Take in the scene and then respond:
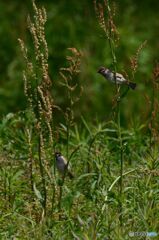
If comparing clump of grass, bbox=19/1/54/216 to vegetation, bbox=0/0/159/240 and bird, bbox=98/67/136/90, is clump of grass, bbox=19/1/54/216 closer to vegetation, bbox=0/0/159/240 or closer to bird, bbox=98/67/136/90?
vegetation, bbox=0/0/159/240

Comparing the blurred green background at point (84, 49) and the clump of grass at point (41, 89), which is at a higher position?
the blurred green background at point (84, 49)

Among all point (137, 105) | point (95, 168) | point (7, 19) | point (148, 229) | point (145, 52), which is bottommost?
point (148, 229)

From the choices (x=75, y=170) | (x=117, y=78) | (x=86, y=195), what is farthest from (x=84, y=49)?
(x=86, y=195)

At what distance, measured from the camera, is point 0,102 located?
975 centimetres

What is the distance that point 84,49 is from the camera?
10297 millimetres

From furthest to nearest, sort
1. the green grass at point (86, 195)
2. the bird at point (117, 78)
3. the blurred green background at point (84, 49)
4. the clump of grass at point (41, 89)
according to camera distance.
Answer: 1. the blurred green background at point (84, 49)
2. the bird at point (117, 78)
3. the clump of grass at point (41, 89)
4. the green grass at point (86, 195)

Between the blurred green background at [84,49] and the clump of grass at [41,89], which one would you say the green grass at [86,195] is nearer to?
the clump of grass at [41,89]

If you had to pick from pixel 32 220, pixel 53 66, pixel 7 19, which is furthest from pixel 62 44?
pixel 32 220


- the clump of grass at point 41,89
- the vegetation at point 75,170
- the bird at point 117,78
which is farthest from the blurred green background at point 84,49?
the clump of grass at point 41,89

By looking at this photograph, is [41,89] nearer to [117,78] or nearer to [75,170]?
[117,78]

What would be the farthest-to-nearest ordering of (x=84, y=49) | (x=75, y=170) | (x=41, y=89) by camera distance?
1. (x=84, y=49)
2. (x=75, y=170)
3. (x=41, y=89)

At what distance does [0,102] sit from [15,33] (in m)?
1.39

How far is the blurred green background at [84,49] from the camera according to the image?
9891 mm

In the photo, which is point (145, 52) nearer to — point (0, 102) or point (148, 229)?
point (0, 102)
